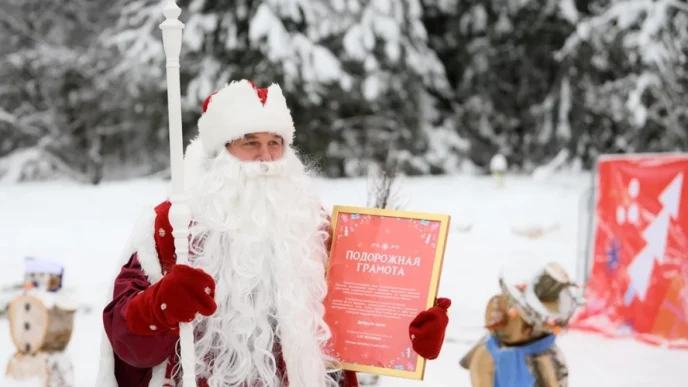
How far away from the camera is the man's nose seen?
2.12m

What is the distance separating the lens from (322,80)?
7.75 metres

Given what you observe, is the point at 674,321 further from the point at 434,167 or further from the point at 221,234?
the point at 434,167

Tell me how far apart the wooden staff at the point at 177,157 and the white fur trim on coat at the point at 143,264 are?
20 centimetres

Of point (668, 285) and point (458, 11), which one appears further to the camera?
point (458, 11)

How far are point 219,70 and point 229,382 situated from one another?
20.2 ft

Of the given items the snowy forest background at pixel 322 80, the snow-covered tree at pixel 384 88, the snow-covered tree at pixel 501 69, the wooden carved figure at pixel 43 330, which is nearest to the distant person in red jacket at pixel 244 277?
the wooden carved figure at pixel 43 330

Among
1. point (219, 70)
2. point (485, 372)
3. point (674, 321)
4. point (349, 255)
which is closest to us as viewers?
point (349, 255)

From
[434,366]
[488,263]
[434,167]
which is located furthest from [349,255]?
[434,167]

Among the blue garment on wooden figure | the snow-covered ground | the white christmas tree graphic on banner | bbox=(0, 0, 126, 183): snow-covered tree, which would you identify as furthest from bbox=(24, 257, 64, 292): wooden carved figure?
bbox=(0, 0, 126, 183): snow-covered tree

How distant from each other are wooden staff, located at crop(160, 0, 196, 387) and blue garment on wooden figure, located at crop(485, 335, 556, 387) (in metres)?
1.86

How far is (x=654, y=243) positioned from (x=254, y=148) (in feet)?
11.3

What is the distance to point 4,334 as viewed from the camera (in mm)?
4441

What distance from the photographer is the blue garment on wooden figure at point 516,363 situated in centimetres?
332

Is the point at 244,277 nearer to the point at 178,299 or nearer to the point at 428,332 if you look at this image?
the point at 178,299
